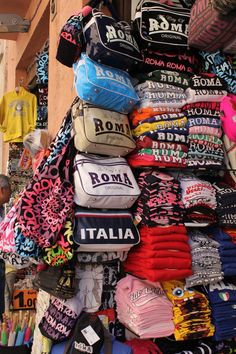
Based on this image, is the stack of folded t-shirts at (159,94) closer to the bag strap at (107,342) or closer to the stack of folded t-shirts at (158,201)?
the stack of folded t-shirts at (158,201)

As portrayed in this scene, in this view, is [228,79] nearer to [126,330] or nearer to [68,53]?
[68,53]

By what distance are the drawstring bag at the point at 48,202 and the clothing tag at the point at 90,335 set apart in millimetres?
564

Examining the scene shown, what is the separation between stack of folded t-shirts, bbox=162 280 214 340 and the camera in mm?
2582

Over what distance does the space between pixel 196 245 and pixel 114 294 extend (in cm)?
63

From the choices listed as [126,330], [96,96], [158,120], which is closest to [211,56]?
[158,120]

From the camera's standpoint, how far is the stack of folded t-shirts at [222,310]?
268cm

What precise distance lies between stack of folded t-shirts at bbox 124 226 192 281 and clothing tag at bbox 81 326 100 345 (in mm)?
434

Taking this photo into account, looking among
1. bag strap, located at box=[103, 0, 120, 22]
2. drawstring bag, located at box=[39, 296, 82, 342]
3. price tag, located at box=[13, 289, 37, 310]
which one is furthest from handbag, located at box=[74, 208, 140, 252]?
price tag, located at box=[13, 289, 37, 310]

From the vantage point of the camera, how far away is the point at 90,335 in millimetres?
2496

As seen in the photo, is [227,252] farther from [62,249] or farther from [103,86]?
[103,86]

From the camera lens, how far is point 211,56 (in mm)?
3006

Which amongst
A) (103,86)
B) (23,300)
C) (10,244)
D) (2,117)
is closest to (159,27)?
(103,86)

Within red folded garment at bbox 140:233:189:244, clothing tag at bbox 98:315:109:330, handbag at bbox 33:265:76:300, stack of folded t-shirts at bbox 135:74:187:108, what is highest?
stack of folded t-shirts at bbox 135:74:187:108

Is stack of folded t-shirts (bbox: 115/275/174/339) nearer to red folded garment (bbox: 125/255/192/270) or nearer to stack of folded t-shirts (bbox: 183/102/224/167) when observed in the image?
red folded garment (bbox: 125/255/192/270)
